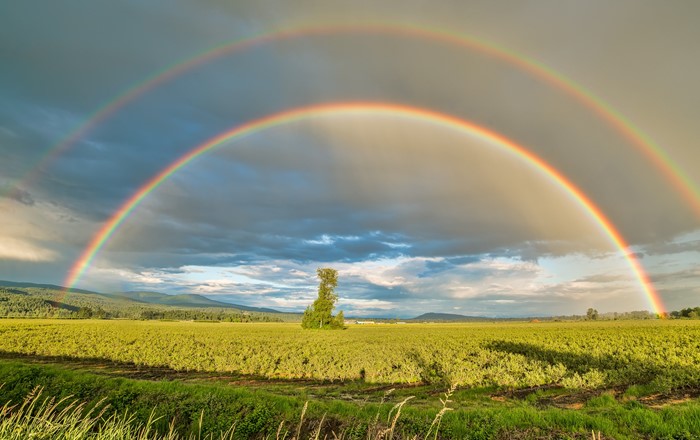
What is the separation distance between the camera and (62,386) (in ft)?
68.0

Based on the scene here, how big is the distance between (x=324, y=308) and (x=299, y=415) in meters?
99.9

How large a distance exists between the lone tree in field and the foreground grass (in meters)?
90.7

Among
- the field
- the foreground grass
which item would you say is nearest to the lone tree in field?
the field

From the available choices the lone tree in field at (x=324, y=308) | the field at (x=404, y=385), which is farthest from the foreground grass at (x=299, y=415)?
the lone tree in field at (x=324, y=308)

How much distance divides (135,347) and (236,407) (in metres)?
36.3

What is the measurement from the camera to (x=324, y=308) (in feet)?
371

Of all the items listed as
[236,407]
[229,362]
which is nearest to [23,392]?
[236,407]

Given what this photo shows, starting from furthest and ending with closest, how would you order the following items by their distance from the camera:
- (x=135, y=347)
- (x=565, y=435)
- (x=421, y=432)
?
(x=135, y=347) → (x=421, y=432) → (x=565, y=435)

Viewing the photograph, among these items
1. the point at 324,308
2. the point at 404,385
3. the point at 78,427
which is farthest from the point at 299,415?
the point at 324,308

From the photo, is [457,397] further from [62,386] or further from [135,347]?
[135,347]

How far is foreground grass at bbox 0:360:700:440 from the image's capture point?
37.7ft

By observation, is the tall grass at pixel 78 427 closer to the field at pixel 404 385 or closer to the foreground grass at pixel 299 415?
the foreground grass at pixel 299 415

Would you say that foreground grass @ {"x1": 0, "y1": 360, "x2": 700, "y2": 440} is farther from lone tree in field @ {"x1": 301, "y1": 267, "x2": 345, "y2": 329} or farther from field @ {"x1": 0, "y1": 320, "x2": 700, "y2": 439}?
lone tree in field @ {"x1": 301, "y1": 267, "x2": 345, "y2": 329}

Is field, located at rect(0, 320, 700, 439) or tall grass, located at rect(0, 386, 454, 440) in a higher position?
tall grass, located at rect(0, 386, 454, 440)
